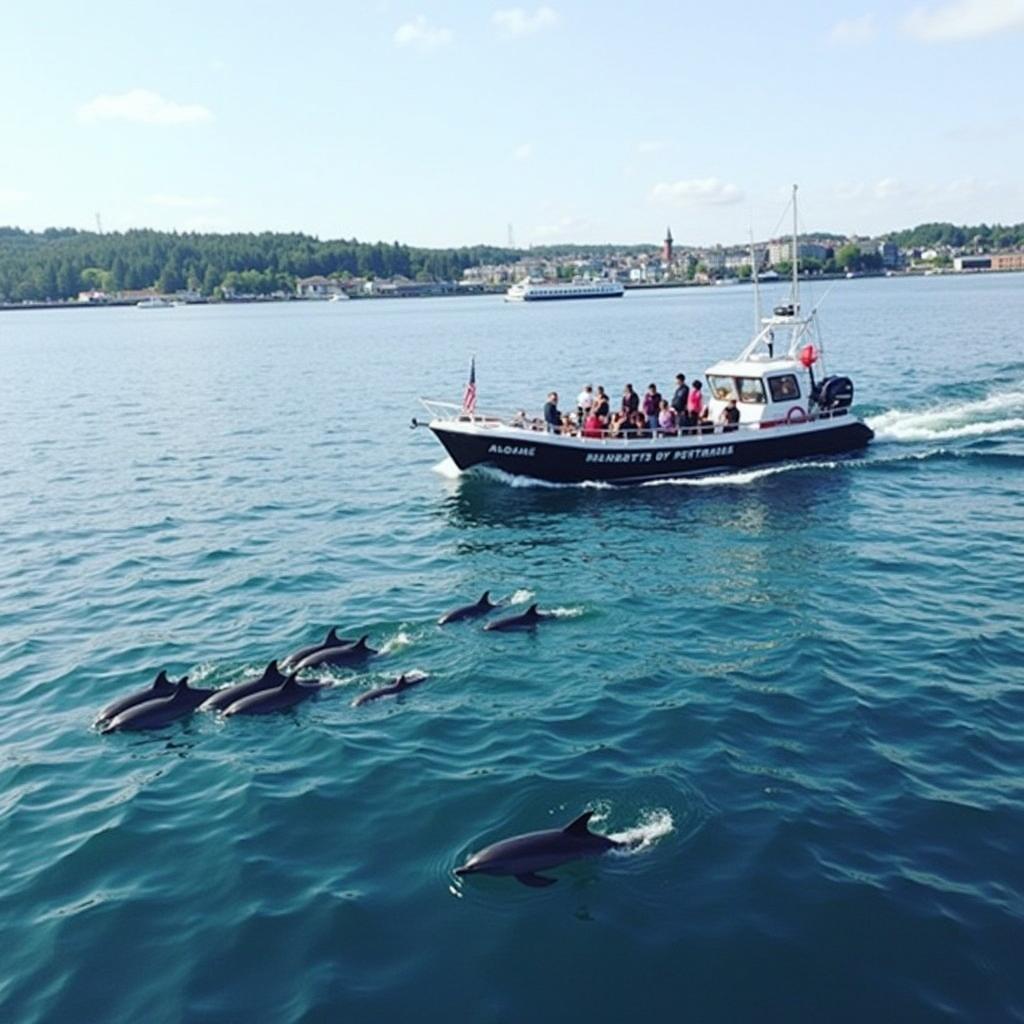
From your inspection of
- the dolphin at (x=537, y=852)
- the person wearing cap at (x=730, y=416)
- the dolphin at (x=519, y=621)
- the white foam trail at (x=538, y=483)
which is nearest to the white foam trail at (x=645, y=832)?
the dolphin at (x=537, y=852)

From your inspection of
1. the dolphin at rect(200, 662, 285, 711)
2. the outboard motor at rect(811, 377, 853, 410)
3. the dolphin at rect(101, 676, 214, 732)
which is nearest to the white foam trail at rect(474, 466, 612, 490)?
the outboard motor at rect(811, 377, 853, 410)

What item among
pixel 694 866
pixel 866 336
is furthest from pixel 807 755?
pixel 866 336

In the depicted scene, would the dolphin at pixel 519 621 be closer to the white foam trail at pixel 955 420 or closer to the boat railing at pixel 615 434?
the boat railing at pixel 615 434

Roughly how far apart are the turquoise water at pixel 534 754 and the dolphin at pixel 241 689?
532mm

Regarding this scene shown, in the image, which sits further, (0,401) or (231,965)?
(0,401)

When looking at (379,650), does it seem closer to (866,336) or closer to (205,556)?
(205,556)

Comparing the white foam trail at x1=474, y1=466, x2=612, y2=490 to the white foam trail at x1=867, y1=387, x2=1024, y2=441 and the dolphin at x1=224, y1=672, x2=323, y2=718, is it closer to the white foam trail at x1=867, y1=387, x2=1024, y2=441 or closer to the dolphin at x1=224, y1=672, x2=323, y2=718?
the white foam trail at x1=867, y1=387, x2=1024, y2=441

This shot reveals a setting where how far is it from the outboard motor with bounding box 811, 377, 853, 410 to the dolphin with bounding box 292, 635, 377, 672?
2607 cm

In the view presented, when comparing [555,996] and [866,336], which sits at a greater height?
[866,336]

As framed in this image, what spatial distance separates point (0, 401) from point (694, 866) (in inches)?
2896

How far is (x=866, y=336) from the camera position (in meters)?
100

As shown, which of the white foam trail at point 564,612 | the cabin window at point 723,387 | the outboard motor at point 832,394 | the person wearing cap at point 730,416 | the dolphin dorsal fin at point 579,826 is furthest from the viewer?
the outboard motor at point 832,394

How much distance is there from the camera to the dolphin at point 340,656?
21.0 metres

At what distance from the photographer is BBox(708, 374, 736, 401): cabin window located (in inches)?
1581
